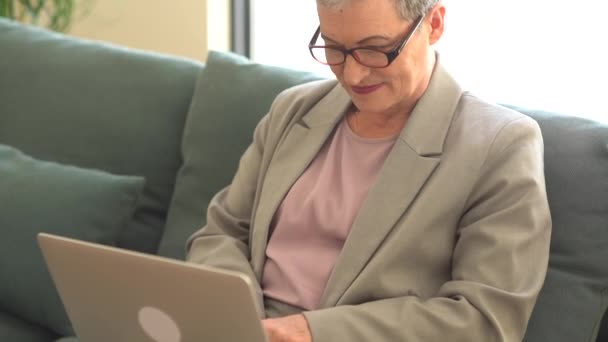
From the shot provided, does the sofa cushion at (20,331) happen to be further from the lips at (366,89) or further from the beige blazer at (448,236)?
the lips at (366,89)

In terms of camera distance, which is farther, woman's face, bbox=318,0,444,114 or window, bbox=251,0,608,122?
window, bbox=251,0,608,122

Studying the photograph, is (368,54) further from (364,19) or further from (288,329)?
(288,329)

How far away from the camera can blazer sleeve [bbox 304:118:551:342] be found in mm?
1428

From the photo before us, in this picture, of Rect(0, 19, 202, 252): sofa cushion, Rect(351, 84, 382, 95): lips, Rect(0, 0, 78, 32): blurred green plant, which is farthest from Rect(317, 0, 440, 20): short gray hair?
Rect(0, 0, 78, 32): blurred green plant

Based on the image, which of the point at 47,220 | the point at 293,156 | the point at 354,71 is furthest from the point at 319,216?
the point at 47,220

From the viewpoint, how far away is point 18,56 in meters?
2.37

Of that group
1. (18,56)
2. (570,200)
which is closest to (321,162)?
(570,200)

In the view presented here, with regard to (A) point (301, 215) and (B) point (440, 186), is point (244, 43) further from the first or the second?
(B) point (440, 186)

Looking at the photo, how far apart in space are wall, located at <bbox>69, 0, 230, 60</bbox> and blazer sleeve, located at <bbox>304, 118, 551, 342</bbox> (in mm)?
1428

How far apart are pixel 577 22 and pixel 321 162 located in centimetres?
86

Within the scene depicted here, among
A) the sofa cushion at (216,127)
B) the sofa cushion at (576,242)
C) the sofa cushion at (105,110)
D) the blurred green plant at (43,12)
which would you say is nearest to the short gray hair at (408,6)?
the sofa cushion at (576,242)

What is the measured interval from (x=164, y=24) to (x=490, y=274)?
5.49ft

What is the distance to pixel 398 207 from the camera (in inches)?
60.2

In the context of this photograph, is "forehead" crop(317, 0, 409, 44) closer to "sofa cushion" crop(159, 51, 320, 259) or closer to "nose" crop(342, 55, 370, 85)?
"nose" crop(342, 55, 370, 85)
